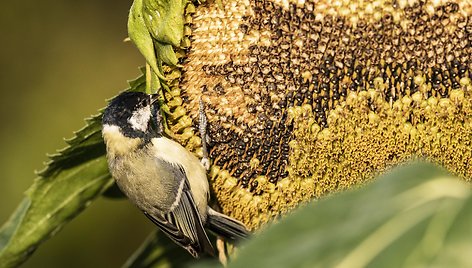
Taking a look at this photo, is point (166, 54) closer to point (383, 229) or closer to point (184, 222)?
point (184, 222)

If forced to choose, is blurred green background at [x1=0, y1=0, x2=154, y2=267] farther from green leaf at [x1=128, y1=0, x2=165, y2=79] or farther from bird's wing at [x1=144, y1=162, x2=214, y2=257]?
green leaf at [x1=128, y1=0, x2=165, y2=79]

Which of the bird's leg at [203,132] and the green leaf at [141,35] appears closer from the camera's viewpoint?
the green leaf at [141,35]

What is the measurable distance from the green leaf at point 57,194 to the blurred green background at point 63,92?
2.30 metres

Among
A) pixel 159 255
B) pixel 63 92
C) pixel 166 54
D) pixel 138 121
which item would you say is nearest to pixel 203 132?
pixel 166 54

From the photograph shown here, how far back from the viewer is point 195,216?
346 cm

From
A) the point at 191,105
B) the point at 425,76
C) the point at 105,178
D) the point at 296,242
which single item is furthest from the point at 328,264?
the point at 105,178

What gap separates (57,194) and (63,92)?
9.02 feet

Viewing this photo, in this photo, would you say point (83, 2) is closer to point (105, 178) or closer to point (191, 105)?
point (105, 178)

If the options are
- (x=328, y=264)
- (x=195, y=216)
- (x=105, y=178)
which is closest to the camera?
(x=328, y=264)

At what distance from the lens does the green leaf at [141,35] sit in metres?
2.42

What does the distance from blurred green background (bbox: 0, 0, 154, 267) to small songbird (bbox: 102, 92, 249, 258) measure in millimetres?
1640

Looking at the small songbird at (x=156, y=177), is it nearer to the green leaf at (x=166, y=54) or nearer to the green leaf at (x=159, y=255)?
the green leaf at (x=159, y=255)

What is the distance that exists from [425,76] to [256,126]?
44 centimetres

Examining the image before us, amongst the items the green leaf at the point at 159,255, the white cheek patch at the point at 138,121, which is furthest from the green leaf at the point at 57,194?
the white cheek patch at the point at 138,121
